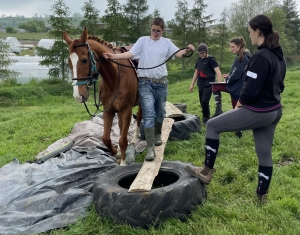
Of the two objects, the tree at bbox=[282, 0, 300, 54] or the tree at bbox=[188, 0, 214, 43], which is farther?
the tree at bbox=[282, 0, 300, 54]

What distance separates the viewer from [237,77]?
6082mm

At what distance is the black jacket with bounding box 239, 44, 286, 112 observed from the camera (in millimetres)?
3209

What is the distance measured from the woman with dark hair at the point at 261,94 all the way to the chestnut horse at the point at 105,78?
1693mm

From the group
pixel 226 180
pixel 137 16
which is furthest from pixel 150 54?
pixel 137 16

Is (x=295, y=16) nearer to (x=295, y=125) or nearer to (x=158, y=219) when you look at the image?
(x=295, y=125)

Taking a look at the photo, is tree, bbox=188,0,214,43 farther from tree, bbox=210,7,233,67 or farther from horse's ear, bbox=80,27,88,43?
horse's ear, bbox=80,27,88,43

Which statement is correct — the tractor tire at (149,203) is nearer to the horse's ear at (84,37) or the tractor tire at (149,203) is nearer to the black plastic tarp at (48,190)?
the black plastic tarp at (48,190)

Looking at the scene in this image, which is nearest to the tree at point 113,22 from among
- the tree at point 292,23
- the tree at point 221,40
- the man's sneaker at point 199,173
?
the tree at point 221,40

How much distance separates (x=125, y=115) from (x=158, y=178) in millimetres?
1121

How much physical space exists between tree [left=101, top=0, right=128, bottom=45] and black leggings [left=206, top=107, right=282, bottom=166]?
855 inches

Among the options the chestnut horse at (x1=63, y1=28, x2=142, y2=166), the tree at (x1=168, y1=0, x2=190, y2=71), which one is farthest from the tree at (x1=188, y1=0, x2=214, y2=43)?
the chestnut horse at (x1=63, y1=28, x2=142, y2=166)

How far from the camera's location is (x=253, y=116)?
334cm

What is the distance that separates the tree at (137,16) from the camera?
2666cm

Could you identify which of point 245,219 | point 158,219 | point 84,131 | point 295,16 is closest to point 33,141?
point 84,131
